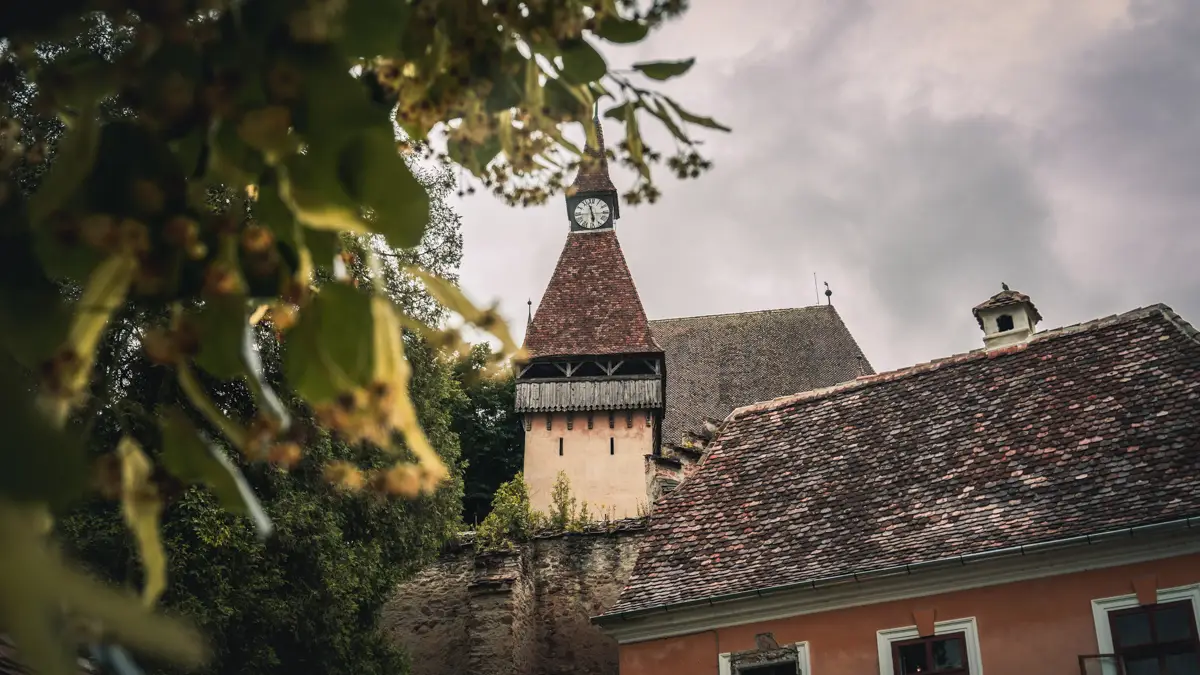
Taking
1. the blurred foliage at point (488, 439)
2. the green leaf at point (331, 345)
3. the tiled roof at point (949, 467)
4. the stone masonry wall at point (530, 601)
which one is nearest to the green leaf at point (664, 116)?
the green leaf at point (331, 345)

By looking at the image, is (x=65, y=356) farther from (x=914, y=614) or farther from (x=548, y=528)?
(x=548, y=528)

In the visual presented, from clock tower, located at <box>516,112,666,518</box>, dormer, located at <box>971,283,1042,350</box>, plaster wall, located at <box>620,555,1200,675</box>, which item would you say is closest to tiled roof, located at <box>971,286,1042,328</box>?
dormer, located at <box>971,283,1042,350</box>

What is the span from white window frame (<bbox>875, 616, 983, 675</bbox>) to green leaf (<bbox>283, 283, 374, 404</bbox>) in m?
13.5

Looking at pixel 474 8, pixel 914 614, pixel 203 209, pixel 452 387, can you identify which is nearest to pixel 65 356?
pixel 203 209

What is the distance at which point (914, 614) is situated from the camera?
1430cm

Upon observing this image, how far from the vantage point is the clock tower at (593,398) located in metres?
34.0

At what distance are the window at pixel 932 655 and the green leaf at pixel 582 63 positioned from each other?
13.2m

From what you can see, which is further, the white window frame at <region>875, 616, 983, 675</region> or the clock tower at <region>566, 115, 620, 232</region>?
the clock tower at <region>566, 115, 620, 232</region>

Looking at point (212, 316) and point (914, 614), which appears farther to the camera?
point (914, 614)

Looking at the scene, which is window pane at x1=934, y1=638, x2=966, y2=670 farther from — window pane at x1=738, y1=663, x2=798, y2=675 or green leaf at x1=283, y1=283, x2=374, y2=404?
green leaf at x1=283, y1=283, x2=374, y2=404

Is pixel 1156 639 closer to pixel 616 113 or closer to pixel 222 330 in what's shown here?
pixel 616 113

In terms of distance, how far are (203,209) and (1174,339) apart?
16227 mm

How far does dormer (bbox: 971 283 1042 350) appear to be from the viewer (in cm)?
1914

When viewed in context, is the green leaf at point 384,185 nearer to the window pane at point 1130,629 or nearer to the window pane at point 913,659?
the window pane at point 1130,629
